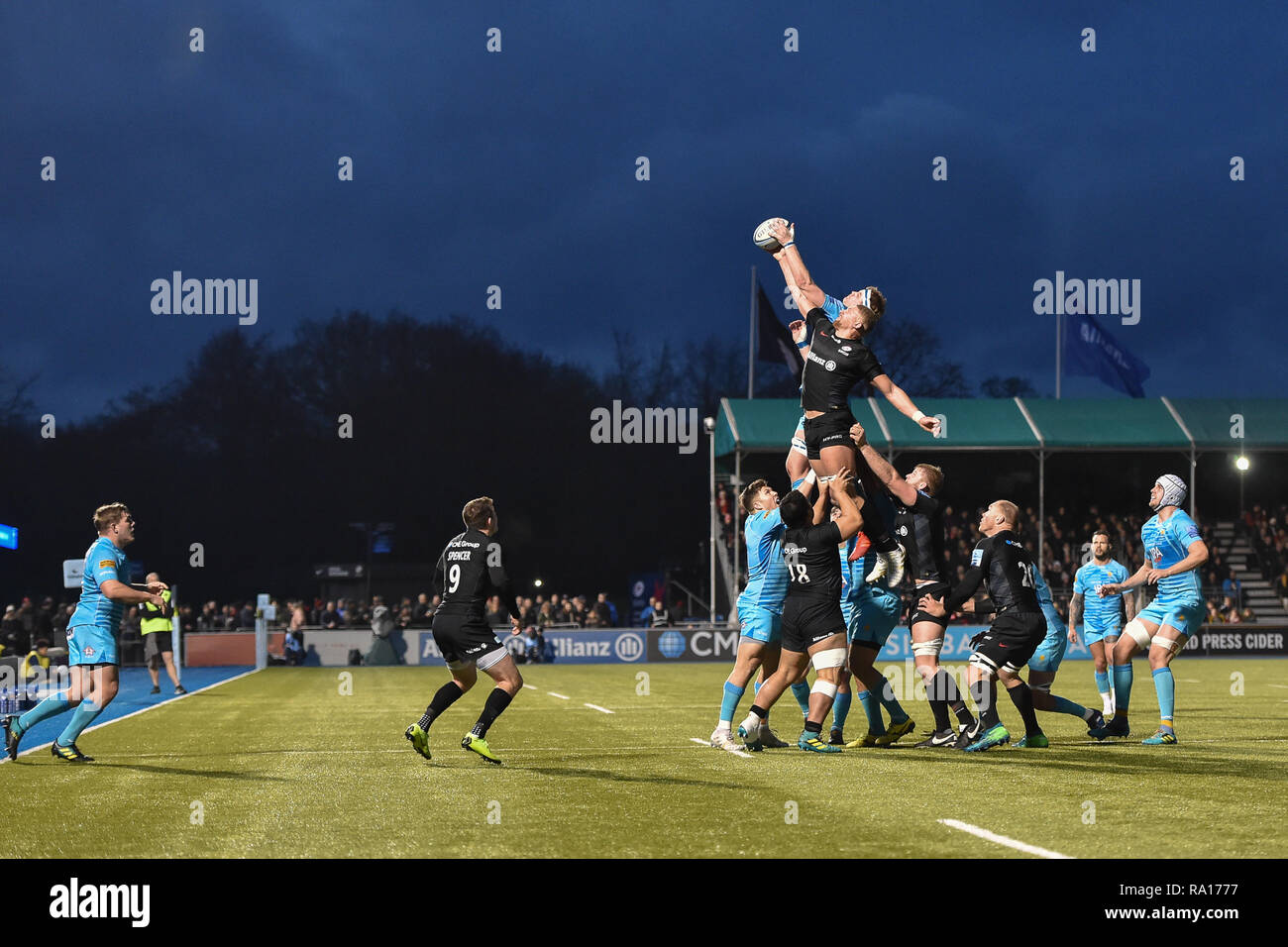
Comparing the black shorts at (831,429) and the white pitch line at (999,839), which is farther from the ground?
the black shorts at (831,429)

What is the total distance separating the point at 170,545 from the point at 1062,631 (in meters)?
63.0

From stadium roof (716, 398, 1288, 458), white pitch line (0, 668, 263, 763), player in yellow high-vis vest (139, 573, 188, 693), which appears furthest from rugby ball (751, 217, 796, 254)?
stadium roof (716, 398, 1288, 458)

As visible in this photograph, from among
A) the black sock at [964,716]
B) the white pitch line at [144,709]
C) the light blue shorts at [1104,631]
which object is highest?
the light blue shorts at [1104,631]

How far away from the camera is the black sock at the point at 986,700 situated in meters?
11.2

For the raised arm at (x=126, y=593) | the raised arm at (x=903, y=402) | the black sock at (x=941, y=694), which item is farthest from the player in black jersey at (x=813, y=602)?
the raised arm at (x=126, y=593)

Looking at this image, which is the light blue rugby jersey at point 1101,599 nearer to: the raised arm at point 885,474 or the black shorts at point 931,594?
the black shorts at point 931,594

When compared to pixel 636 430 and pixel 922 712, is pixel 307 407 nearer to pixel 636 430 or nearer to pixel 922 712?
pixel 636 430

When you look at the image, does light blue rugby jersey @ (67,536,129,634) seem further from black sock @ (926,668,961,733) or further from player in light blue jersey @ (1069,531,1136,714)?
player in light blue jersey @ (1069,531,1136,714)

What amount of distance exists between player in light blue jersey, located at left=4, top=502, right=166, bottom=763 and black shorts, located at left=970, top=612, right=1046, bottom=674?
6.78 m

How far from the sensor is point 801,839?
6.66 meters

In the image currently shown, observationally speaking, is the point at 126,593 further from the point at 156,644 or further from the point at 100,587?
the point at 156,644

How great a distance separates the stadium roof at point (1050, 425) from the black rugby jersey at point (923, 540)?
27768 mm

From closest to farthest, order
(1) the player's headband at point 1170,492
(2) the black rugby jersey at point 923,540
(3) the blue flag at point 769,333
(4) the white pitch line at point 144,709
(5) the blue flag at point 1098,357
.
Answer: (2) the black rugby jersey at point 923,540 < (1) the player's headband at point 1170,492 < (4) the white pitch line at point 144,709 < (3) the blue flag at point 769,333 < (5) the blue flag at point 1098,357

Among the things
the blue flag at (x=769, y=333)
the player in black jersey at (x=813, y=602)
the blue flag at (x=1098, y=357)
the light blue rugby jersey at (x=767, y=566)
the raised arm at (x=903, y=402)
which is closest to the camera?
the raised arm at (x=903, y=402)
